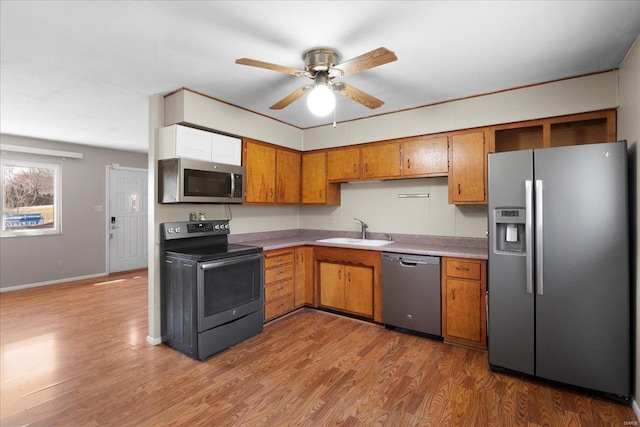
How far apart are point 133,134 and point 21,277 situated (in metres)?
2.93

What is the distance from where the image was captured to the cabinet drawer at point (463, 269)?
2.89 meters

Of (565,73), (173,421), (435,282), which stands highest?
(565,73)

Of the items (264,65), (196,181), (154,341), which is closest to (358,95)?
(264,65)

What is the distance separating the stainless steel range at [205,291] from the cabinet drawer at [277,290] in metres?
0.17

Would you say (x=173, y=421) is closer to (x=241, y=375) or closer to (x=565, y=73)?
(x=241, y=375)

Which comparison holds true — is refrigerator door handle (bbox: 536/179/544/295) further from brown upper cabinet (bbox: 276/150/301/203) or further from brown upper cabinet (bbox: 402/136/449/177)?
brown upper cabinet (bbox: 276/150/301/203)

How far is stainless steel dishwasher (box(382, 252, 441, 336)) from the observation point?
3.09 m

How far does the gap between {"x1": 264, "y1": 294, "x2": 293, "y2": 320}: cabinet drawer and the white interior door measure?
4.32 m

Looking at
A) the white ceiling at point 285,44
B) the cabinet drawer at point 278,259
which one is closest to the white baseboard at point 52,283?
the white ceiling at point 285,44

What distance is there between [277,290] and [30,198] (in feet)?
15.3

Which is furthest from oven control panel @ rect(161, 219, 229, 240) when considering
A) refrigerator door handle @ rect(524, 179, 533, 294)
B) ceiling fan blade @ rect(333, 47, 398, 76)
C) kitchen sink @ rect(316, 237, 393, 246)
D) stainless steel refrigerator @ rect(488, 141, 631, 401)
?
refrigerator door handle @ rect(524, 179, 533, 294)

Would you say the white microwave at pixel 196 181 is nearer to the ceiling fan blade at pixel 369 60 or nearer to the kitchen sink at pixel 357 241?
the kitchen sink at pixel 357 241

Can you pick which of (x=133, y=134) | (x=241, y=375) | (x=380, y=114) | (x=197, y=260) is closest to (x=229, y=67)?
(x=197, y=260)

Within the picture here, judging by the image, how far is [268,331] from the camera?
3.36m
